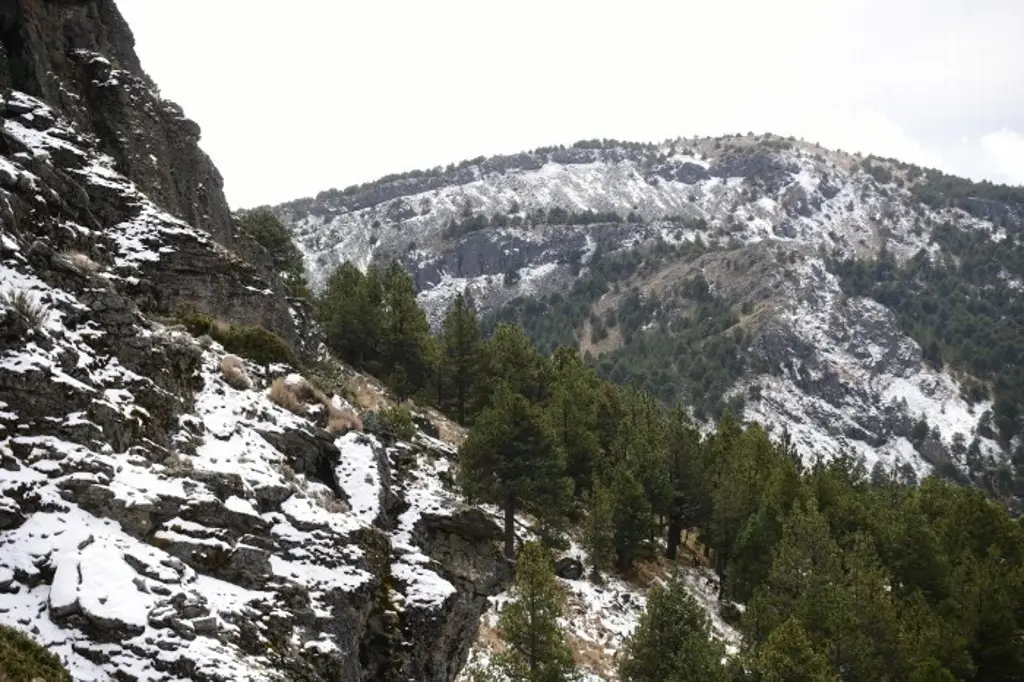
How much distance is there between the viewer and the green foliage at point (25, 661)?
7762mm

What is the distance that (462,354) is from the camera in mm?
47344

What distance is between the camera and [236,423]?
14750 millimetres

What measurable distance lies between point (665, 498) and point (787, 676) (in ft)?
61.8

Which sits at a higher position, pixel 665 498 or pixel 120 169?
pixel 120 169

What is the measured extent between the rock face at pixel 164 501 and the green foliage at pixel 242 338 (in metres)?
0.58

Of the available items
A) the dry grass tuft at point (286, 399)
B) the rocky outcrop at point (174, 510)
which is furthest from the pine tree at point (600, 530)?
the dry grass tuft at point (286, 399)

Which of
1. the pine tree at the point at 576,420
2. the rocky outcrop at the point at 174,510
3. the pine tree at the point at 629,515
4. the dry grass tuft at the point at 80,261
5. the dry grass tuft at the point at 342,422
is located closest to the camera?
the rocky outcrop at the point at 174,510

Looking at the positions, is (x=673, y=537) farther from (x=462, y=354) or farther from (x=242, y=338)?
(x=242, y=338)

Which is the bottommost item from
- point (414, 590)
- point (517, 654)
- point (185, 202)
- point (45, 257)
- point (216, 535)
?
point (517, 654)

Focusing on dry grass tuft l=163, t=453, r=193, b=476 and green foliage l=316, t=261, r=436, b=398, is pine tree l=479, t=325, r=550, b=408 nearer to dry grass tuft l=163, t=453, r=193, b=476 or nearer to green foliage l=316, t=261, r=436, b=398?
green foliage l=316, t=261, r=436, b=398

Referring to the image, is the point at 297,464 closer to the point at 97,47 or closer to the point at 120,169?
the point at 120,169

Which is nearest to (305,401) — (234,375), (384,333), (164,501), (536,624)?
(234,375)

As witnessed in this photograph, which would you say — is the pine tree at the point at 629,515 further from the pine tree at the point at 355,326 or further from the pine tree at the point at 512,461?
the pine tree at the point at 355,326

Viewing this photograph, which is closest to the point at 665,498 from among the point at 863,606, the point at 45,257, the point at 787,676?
the point at 863,606
